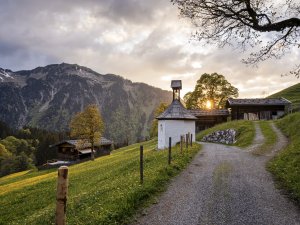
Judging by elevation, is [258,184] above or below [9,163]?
above

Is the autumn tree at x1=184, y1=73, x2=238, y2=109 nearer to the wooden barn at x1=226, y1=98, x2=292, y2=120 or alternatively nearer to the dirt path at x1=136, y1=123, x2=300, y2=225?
the wooden barn at x1=226, y1=98, x2=292, y2=120

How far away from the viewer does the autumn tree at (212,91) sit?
89750mm

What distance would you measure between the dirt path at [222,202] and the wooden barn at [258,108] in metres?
59.7

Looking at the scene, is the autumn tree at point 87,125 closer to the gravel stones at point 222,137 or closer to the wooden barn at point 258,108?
the gravel stones at point 222,137

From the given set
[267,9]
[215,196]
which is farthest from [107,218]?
[267,9]

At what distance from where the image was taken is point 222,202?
14102 millimetres

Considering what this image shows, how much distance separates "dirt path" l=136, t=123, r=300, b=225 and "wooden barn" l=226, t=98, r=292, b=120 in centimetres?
5967

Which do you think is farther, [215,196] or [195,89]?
[195,89]

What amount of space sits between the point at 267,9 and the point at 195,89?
76.8 m

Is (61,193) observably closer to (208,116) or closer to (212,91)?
(208,116)

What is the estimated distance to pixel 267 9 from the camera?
16359 mm

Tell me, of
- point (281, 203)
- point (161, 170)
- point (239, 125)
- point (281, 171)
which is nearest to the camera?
point (281, 203)

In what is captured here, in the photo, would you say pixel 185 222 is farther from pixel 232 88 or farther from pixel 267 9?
pixel 232 88

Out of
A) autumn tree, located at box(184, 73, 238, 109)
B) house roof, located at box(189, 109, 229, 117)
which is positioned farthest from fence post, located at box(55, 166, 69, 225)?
autumn tree, located at box(184, 73, 238, 109)
